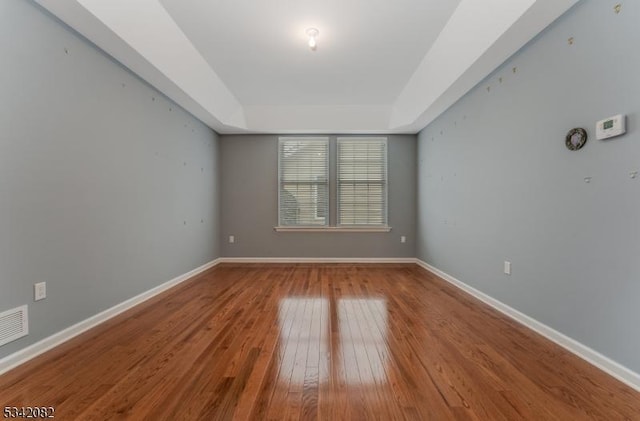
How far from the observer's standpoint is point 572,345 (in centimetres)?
203

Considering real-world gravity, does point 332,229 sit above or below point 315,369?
above

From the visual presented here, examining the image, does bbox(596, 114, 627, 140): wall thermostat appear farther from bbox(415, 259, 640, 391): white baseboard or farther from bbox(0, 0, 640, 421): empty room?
bbox(415, 259, 640, 391): white baseboard

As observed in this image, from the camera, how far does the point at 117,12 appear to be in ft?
7.46

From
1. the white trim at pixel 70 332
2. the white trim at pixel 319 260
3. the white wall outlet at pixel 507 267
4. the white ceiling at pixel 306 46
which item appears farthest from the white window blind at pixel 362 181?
the white trim at pixel 70 332

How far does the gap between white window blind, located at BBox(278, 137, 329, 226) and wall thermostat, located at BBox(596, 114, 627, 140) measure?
13.2ft

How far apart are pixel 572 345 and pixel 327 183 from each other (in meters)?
4.13

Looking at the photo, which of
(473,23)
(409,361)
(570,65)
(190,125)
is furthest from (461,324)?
(190,125)

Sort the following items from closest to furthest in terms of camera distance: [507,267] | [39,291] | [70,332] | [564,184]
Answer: [39,291] → [564,184] → [70,332] → [507,267]

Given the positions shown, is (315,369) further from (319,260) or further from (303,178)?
(303,178)

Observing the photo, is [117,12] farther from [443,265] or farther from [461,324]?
[443,265]

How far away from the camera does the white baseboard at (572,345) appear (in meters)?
1.66

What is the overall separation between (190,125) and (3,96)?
255 centimetres

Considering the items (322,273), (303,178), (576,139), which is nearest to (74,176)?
(322,273)

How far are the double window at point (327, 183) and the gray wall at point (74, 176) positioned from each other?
225 centimetres
